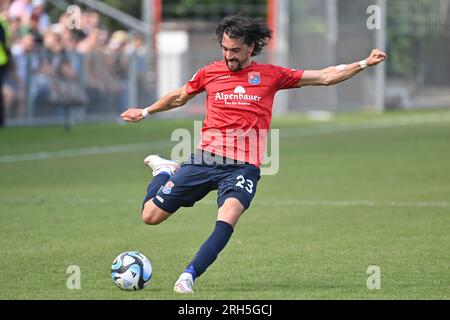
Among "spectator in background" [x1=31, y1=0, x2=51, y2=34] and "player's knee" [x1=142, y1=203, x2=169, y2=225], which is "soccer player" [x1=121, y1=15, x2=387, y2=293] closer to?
"player's knee" [x1=142, y1=203, x2=169, y2=225]

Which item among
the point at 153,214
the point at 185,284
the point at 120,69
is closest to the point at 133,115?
the point at 153,214

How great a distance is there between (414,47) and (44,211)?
23685 millimetres

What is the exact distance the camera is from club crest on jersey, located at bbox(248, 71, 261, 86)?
9.06 meters

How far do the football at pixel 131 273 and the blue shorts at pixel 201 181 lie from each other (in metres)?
0.67

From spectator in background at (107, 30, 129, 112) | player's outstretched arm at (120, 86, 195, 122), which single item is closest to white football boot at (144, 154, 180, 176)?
player's outstretched arm at (120, 86, 195, 122)

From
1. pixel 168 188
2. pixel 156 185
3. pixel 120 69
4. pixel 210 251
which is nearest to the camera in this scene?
pixel 210 251

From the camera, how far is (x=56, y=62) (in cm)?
2567

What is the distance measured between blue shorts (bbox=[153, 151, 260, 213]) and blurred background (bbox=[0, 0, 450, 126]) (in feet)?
49.4

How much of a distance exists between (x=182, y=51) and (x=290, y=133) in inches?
325

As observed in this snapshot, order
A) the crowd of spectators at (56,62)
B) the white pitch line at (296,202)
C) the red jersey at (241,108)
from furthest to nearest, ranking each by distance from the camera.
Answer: the crowd of spectators at (56,62) → the white pitch line at (296,202) → the red jersey at (241,108)

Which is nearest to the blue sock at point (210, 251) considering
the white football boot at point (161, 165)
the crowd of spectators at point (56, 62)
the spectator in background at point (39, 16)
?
the white football boot at point (161, 165)

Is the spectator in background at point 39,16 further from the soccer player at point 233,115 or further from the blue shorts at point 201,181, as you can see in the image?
the blue shorts at point 201,181

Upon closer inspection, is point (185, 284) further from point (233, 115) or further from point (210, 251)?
point (233, 115)

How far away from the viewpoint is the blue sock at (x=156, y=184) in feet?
30.3
